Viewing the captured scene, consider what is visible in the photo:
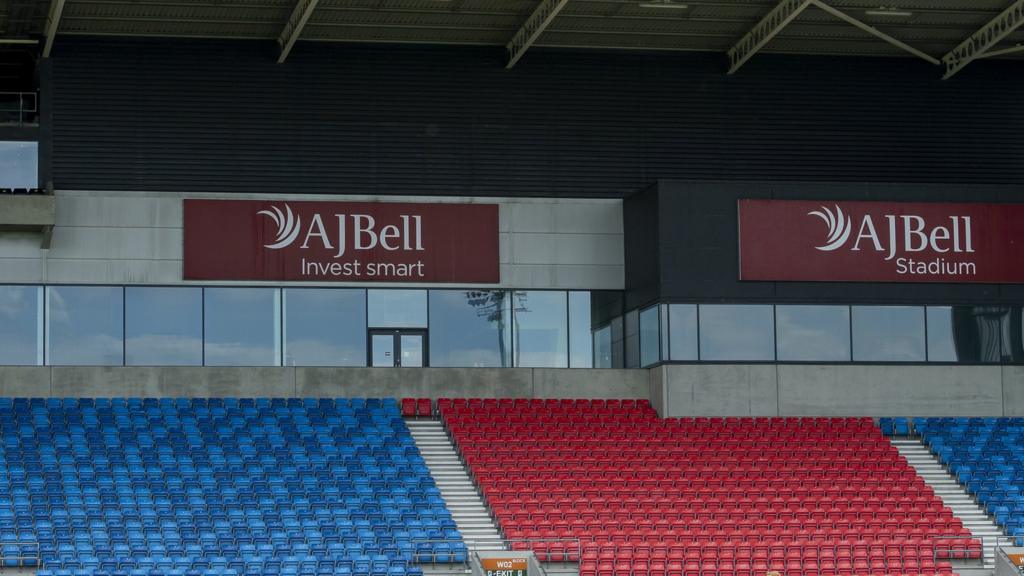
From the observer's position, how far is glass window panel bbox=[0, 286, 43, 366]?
4062cm

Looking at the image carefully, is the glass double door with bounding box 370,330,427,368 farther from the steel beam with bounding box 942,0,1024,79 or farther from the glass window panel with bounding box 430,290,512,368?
the steel beam with bounding box 942,0,1024,79

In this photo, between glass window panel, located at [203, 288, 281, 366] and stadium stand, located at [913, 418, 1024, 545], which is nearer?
stadium stand, located at [913, 418, 1024, 545]

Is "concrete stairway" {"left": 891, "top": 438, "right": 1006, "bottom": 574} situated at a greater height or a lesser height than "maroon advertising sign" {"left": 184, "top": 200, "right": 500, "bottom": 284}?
lesser

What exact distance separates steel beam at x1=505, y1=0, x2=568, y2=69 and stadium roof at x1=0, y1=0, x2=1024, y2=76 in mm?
36

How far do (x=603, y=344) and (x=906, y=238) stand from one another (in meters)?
7.13

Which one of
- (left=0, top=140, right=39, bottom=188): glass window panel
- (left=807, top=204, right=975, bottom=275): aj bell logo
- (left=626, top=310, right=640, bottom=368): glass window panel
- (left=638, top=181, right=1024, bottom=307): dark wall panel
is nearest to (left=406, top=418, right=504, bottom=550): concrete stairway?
(left=626, top=310, right=640, bottom=368): glass window panel

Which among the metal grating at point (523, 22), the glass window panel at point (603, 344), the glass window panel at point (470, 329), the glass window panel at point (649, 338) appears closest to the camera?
the metal grating at point (523, 22)

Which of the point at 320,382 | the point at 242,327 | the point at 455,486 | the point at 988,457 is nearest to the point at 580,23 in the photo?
the point at 320,382

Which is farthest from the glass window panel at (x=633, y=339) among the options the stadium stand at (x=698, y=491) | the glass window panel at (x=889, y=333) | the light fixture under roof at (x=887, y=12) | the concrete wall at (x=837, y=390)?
the light fixture under roof at (x=887, y=12)

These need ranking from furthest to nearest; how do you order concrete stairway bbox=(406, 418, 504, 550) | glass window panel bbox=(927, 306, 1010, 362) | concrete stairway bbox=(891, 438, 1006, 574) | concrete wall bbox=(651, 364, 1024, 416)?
glass window panel bbox=(927, 306, 1010, 362), concrete wall bbox=(651, 364, 1024, 416), concrete stairway bbox=(891, 438, 1006, 574), concrete stairway bbox=(406, 418, 504, 550)

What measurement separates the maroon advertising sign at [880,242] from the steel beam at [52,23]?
15.0 m

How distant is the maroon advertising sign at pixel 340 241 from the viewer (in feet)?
137

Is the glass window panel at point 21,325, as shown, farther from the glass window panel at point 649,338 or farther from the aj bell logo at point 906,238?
the aj bell logo at point 906,238

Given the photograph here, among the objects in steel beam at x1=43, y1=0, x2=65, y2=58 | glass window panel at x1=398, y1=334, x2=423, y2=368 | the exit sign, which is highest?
steel beam at x1=43, y1=0, x2=65, y2=58
